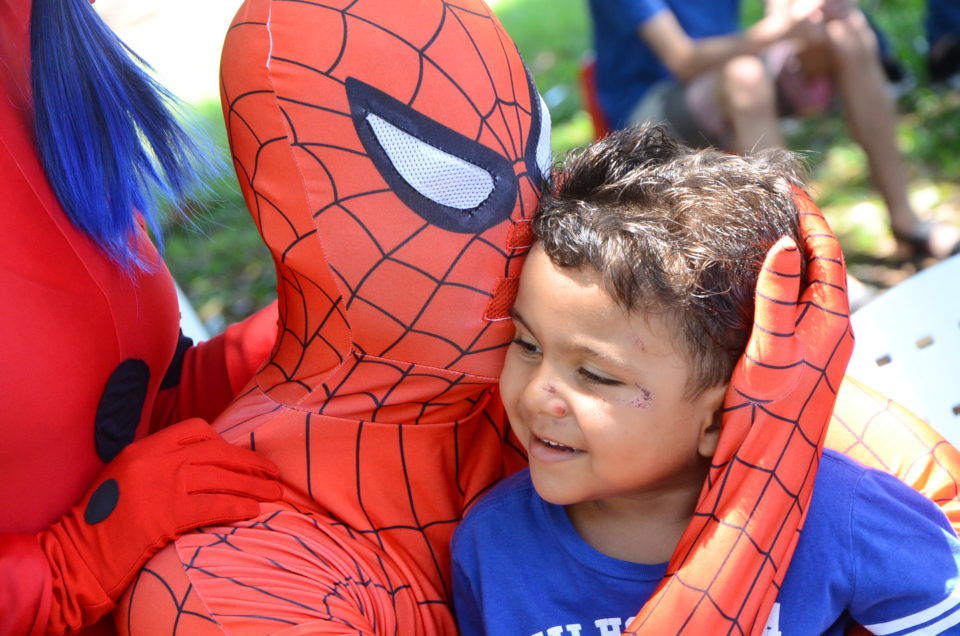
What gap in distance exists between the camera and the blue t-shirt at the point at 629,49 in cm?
315

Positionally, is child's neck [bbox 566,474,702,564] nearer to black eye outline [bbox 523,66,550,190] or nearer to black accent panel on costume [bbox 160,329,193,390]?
black eye outline [bbox 523,66,550,190]

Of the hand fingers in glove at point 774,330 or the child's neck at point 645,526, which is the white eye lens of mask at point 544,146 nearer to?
the hand fingers in glove at point 774,330

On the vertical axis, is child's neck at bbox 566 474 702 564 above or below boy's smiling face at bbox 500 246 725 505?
below

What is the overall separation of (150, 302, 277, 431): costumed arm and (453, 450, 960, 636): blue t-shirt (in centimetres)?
42

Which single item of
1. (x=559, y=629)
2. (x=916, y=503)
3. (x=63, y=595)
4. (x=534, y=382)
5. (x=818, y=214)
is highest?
(x=818, y=214)

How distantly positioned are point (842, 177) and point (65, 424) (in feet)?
10.0

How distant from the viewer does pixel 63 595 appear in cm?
114

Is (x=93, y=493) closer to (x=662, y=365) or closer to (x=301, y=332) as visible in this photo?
(x=301, y=332)

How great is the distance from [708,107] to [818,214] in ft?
6.20

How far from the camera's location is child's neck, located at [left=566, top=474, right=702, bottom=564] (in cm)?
131

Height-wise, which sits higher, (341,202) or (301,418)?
(341,202)

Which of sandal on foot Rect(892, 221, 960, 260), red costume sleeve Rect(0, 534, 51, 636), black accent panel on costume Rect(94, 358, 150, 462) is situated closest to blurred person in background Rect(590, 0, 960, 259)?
sandal on foot Rect(892, 221, 960, 260)

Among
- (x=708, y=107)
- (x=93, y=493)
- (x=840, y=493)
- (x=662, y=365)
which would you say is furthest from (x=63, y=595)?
(x=708, y=107)

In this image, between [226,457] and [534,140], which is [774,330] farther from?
[226,457]
